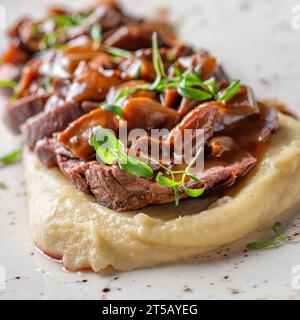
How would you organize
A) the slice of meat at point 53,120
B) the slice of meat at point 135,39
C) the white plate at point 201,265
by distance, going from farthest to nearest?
the slice of meat at point 135,39 → the slice of meat at point 53,120 → the white plate at point 201,265

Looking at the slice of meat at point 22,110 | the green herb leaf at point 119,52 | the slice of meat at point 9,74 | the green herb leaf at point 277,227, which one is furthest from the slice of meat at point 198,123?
the slice of meat at point 9,74

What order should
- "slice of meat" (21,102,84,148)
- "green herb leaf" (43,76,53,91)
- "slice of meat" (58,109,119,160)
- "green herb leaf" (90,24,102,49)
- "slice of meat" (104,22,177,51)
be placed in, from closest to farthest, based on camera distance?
"slice of meat" (58,109,119,160), "slice of meat" (21,102,84,148), "green herb leaf" (43,76,53,91), "slice of meat" (104,22,177,51), "green herb leaf" (90,24,102,49)

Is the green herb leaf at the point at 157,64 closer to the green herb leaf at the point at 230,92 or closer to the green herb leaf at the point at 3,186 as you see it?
the green herb leaf at the point at 230,92

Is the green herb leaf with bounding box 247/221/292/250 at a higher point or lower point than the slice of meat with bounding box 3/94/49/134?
higher

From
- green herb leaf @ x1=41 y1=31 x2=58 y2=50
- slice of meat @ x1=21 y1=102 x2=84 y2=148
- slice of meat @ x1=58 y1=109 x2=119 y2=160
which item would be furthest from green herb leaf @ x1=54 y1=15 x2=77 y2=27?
slice of meat @ x1=58 y1=109 x2=119 y2=160

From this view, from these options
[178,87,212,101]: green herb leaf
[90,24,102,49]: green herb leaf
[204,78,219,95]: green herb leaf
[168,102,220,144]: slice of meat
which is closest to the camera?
[168,102,220,144]: slice of meat

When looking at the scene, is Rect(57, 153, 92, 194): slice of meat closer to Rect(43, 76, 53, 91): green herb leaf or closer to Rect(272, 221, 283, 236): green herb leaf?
Rect(43, 76, 53, 91): green herb leaf
